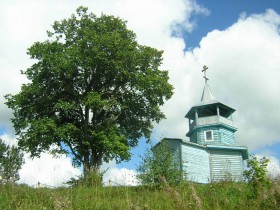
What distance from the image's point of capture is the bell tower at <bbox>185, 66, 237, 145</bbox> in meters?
32.5

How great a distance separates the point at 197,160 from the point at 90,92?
40.8 feet

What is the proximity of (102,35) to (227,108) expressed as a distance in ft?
53.9

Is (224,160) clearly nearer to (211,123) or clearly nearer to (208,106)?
(211,123)

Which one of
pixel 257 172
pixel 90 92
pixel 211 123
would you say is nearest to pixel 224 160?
pixel 211 123

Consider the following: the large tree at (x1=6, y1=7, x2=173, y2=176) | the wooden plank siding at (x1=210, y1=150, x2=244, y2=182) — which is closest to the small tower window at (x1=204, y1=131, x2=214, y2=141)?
the wooden plank siding at (x1=210, y1=150, x2=244, y2=182)

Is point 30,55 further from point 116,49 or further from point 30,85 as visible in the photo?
point 116,49

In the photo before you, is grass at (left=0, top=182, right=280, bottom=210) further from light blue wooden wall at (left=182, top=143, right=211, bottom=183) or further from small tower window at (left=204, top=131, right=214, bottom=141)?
small tower window at (left=204, top=131, right=214, bottom=141)

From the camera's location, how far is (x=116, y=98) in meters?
26.0

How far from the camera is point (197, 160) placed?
98.4ft

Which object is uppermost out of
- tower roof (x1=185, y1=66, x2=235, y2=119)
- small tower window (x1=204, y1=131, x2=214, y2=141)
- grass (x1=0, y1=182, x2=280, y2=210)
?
tower roof (x1=185, y1=66, x2=235, y2=119)

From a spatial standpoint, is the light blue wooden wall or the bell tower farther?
the bell tower

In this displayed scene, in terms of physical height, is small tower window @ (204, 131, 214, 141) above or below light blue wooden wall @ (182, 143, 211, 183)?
above

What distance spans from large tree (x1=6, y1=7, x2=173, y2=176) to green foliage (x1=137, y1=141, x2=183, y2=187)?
27.3ft

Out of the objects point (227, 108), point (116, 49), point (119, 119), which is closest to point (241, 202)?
point (116, 49)
